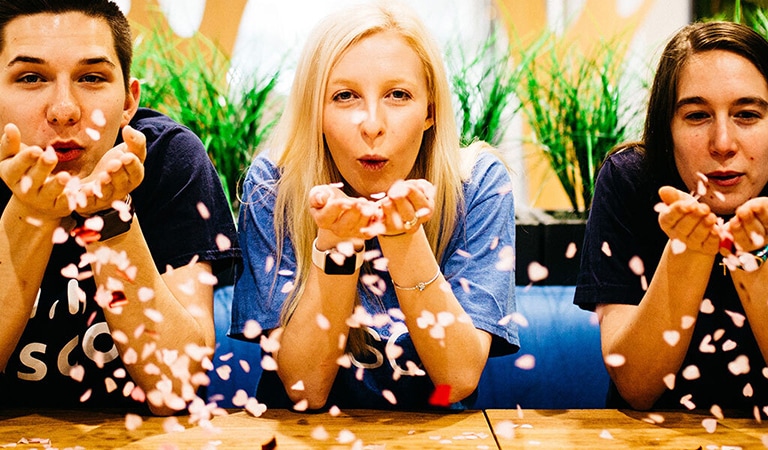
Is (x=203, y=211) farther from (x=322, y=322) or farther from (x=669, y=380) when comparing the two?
(x=669, y=380)

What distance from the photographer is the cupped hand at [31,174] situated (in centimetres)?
121

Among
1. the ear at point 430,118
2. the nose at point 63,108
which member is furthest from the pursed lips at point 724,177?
the nose at point 63,108

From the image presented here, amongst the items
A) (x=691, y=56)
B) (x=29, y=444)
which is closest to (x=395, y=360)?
(x=29, y=444)

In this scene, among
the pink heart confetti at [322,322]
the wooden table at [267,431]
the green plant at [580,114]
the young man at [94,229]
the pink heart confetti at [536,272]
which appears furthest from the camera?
the green plant at [580,114]

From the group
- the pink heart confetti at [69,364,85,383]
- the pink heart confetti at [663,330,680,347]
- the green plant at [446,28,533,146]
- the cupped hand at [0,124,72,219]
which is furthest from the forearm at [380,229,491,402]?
the green plant at [446,28,533,146]

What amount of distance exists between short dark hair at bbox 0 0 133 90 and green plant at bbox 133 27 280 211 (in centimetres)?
95

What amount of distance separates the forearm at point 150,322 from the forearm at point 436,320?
384 millimetres

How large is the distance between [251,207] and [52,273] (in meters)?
0.39

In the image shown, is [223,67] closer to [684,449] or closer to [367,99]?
[367,99]

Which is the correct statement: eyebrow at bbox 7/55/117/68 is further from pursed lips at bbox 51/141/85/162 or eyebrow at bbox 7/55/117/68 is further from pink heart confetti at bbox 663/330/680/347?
pink heart confetti at bbox 663/330/680/347

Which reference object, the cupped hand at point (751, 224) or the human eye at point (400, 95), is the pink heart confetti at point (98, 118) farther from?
the cupped hand at point (751, 224)

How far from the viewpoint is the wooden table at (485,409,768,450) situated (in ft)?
3.97

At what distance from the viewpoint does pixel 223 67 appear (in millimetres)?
2777

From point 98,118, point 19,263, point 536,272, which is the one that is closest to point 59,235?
point 19,263
